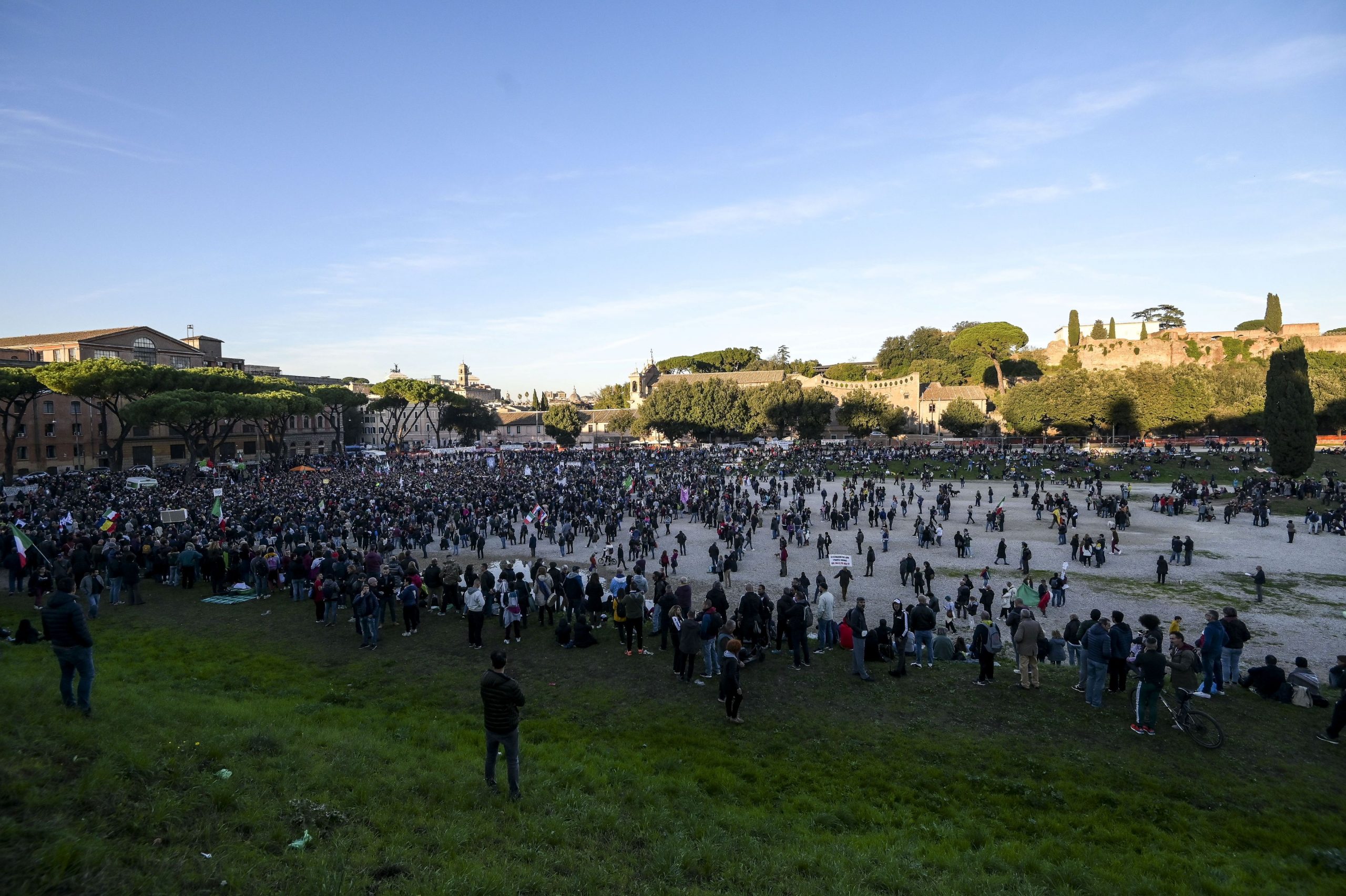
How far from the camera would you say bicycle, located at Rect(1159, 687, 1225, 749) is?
7.45 meters

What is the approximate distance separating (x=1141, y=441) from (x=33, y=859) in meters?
73.6

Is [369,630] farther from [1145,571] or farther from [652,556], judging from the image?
[1145,571]

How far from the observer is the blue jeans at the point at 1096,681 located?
853cm

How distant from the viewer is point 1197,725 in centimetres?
773

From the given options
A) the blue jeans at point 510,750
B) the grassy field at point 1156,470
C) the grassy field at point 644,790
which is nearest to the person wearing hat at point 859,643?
the grassy field at point 644,790

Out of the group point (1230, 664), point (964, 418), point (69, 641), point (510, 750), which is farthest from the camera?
point (964, 418)

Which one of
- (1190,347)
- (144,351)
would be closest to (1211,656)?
(144,351)

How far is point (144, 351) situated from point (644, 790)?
76226 millimetres

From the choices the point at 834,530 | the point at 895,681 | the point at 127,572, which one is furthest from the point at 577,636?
the point at 834,530

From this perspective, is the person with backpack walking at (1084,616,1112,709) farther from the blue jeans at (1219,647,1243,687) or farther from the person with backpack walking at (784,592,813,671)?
the person with backpack walking at (784,592,813,671)

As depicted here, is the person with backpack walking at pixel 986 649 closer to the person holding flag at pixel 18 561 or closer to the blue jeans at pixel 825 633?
the blue jeans at pixel 825 633

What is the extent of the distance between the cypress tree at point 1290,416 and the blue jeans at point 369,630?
46.9m

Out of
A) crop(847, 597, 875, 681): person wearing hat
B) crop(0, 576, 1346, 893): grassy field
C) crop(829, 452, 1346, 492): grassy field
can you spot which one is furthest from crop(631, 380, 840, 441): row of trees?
crop(0, 576, 1346, 893): grassy field

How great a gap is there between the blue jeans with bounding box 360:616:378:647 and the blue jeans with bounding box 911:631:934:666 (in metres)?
8.87
